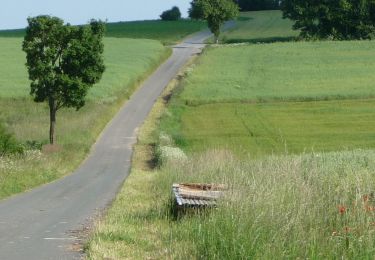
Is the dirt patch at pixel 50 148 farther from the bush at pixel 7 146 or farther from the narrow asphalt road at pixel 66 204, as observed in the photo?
the bush at pixel 7 146

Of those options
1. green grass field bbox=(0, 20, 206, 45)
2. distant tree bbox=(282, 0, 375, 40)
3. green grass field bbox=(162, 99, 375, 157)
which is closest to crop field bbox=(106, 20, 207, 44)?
green grass field bbox=(0, 20, 206, 45)

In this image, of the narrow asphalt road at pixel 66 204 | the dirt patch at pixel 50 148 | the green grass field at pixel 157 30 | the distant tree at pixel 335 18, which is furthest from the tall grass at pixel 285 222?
the green grass field at pixel 157 30

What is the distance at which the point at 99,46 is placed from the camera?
43250mm

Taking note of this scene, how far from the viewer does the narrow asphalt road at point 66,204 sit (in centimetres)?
1412

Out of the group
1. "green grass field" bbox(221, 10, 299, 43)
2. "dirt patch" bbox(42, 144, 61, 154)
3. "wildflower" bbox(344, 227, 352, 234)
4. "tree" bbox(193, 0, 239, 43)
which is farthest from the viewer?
"green grass field" bbox(221, 10, 299, 43)

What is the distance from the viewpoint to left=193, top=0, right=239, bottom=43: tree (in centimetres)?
11050

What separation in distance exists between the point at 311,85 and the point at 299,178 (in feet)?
165

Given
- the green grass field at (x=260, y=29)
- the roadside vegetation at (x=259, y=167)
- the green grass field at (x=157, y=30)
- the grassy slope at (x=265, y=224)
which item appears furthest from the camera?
the green grass field at (x=157, y=30)

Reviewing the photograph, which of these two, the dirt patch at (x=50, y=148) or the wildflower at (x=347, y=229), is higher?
the wildflower at (x=347, y=229)

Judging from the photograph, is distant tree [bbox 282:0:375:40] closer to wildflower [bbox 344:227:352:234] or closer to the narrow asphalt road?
the narrow asphalt road

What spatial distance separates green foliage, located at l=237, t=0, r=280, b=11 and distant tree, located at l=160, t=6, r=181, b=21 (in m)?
11.1

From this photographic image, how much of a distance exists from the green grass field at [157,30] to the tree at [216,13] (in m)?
5.06

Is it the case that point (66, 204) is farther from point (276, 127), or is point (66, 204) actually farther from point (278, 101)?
point (278, 101)

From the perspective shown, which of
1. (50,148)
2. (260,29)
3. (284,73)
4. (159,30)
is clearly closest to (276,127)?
(50,148)
